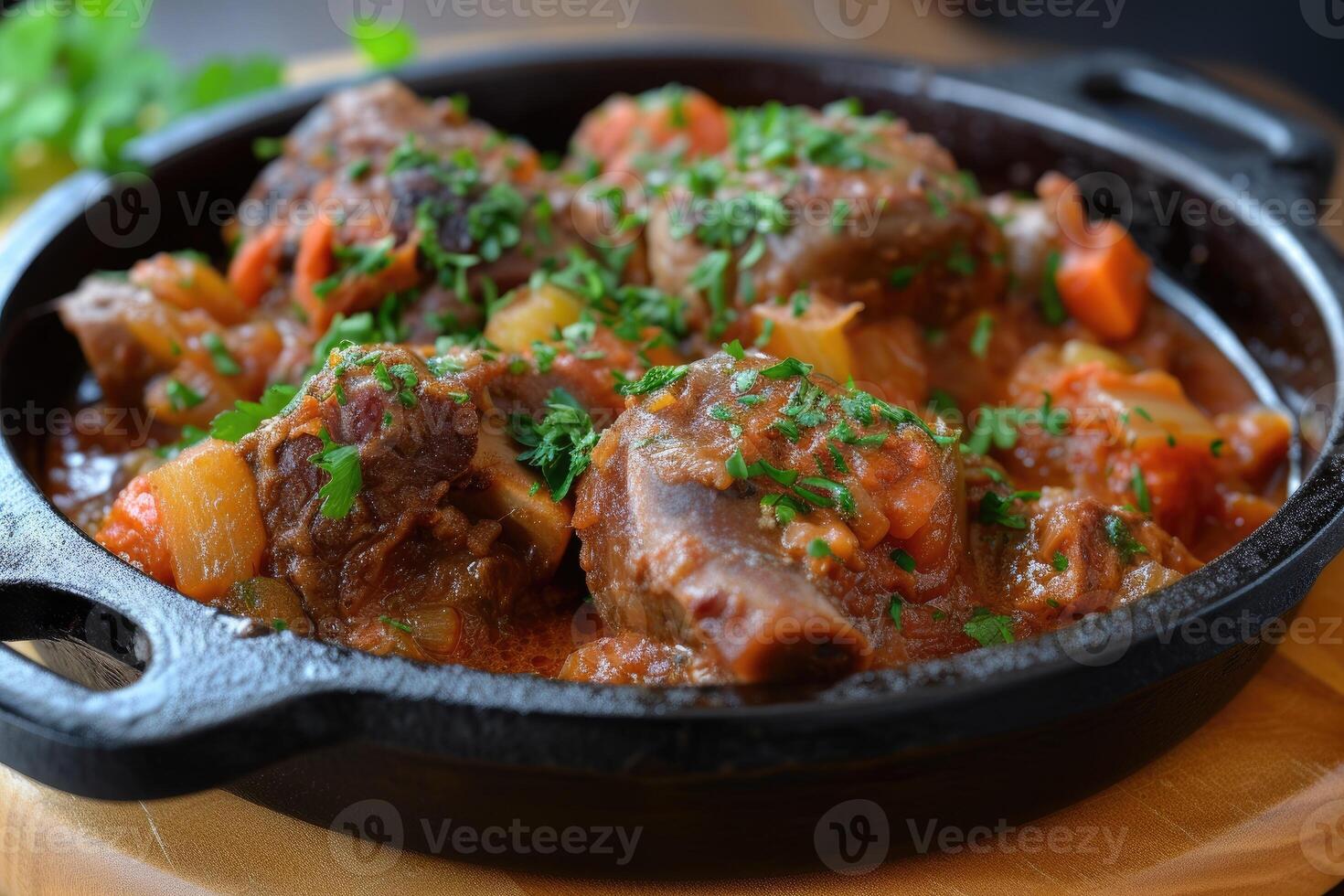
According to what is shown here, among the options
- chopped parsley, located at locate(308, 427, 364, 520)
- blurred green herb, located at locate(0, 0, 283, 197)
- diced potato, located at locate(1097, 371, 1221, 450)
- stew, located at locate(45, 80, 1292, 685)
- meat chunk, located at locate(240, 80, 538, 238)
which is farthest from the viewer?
blurred green herb, located at locate(0, 0, 283, 197)

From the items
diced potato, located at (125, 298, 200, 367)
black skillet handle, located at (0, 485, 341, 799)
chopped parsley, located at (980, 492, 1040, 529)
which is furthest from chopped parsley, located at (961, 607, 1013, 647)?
diced potato, located at (125, 298, 200, 367)

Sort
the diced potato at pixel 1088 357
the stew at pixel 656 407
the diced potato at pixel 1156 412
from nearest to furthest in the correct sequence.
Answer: the stew at pixel 656 407 → the diced potato at pixel 1156 412 → the diced potato at pixel 1088 357

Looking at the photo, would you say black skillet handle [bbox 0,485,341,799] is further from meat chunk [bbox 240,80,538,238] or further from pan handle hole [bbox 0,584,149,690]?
meat chunk [bbox 240,80,538,238]

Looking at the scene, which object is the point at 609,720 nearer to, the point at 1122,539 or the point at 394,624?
the point at 394,624

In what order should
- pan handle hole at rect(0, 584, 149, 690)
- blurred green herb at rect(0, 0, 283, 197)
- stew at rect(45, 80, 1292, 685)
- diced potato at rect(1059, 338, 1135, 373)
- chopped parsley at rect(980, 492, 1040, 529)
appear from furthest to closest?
blurred green herb at rect(0, 0, 283, 197), diced potato at rect(1059, 338, 1135, 373), chopped parsley at rect(980, 492, 1040, 529), stew at rect(45, 80, 1292, 685), pan handle hole at rect(0, 584, 149, 690)

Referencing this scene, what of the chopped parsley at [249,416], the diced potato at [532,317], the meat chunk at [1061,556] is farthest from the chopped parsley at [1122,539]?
the chopped parsley at [249,416]

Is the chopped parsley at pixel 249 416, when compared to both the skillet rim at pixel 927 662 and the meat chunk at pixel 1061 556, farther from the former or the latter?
the meat chunk at pixel 1061 556

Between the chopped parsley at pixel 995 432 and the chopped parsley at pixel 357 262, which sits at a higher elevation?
the chopped parsley at pixel 357 262
